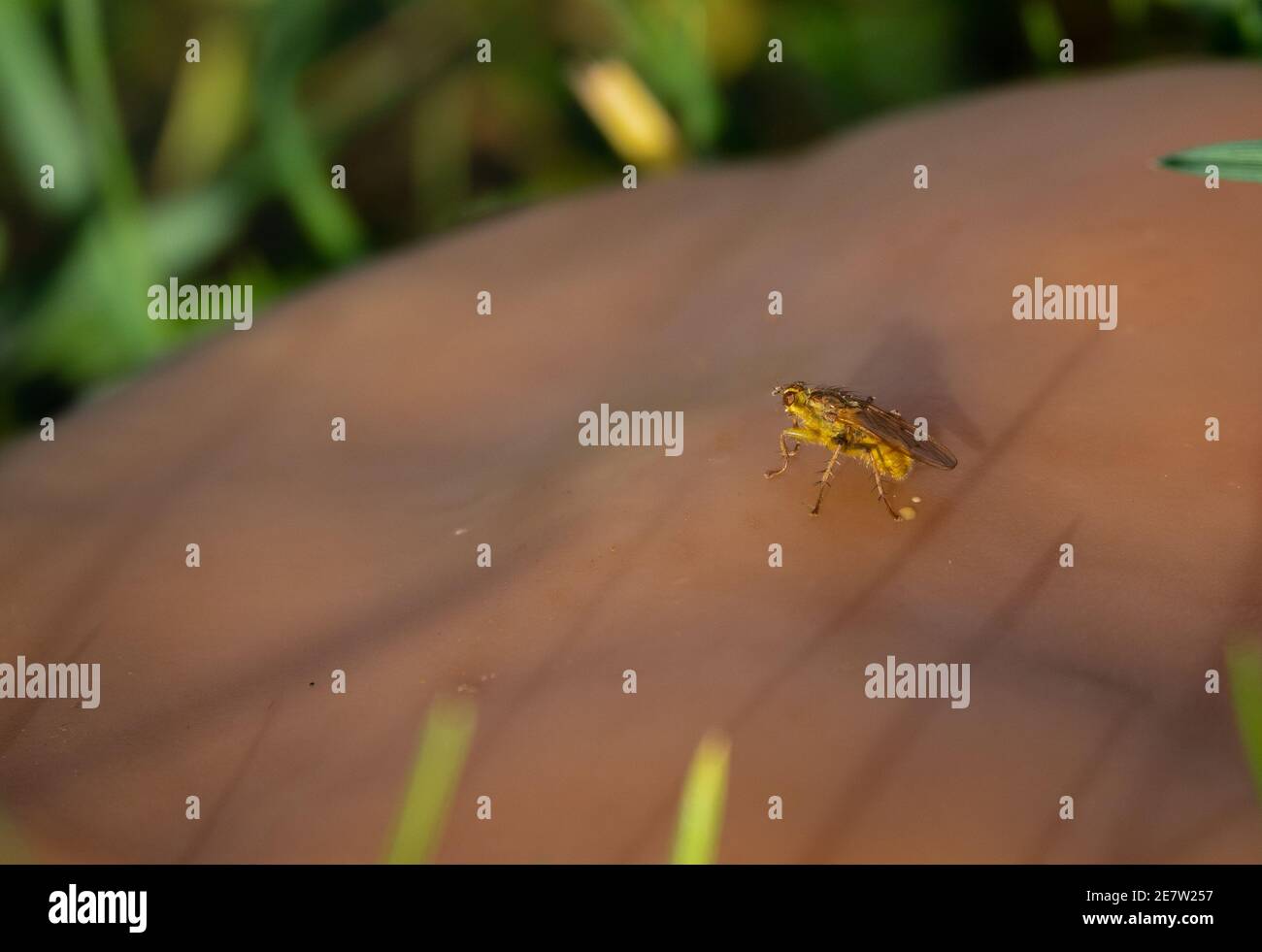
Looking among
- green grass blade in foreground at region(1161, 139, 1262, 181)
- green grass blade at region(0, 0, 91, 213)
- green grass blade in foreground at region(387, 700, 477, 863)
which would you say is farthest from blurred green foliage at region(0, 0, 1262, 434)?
green grass blade in foreground at region(387, 700, 477, 863)

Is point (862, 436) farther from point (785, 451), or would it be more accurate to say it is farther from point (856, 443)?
point (785, 451)

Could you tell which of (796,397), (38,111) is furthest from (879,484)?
(38,111)

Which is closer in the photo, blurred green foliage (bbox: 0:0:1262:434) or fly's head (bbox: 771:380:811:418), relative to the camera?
fly's head (bbox: 771:380:811:418)

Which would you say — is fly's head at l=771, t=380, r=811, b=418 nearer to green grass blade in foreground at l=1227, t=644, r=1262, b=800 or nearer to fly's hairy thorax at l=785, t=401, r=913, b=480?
fly's hairy thorax at l=785, t=401, r=913, b=480

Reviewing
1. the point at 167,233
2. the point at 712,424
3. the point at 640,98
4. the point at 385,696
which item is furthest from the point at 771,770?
the point at 167,233

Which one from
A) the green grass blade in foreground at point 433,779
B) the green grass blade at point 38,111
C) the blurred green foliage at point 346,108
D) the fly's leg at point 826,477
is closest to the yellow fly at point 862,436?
the fly's leg at point 826,477

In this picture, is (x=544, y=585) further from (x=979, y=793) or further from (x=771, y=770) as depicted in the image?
(x=979, y=793)
